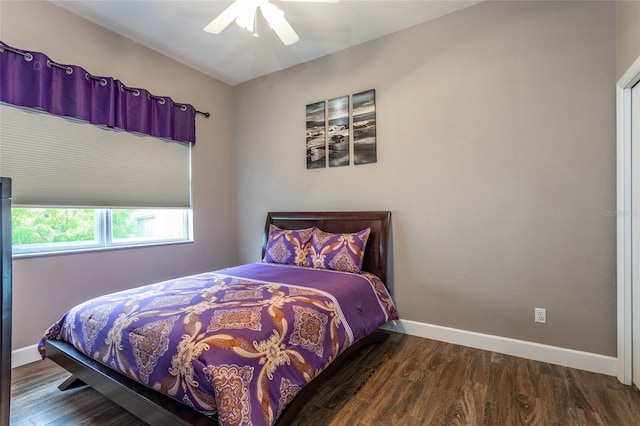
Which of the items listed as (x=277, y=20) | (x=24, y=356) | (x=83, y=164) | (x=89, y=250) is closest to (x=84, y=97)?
(x=83, y=164)

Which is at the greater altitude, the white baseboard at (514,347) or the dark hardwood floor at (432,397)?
the white baseboard at (514,347)

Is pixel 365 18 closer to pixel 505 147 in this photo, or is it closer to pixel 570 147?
pixel 505 147

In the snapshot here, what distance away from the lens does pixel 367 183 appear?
3045 millimetres

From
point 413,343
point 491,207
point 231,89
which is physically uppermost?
point 231,89

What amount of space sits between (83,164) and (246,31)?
1.93m

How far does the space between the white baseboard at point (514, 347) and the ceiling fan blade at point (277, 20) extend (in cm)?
266

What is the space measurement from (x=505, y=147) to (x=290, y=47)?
7.57 feet

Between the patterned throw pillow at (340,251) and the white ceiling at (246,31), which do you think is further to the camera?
the patterned throw pillow at (340,251)

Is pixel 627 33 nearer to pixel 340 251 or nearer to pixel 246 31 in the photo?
pixel 340 251

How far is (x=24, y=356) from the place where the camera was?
2295mm

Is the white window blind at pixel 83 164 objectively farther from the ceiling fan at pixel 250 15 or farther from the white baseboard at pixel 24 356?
the ceiling fan at pixel 250 15

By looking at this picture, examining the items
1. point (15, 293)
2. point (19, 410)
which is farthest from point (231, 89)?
point (19, 410)

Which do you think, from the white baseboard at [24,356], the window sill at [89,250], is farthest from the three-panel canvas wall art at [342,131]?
the white baseboard at [24,356]

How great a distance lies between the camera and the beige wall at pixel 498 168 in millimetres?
2113
